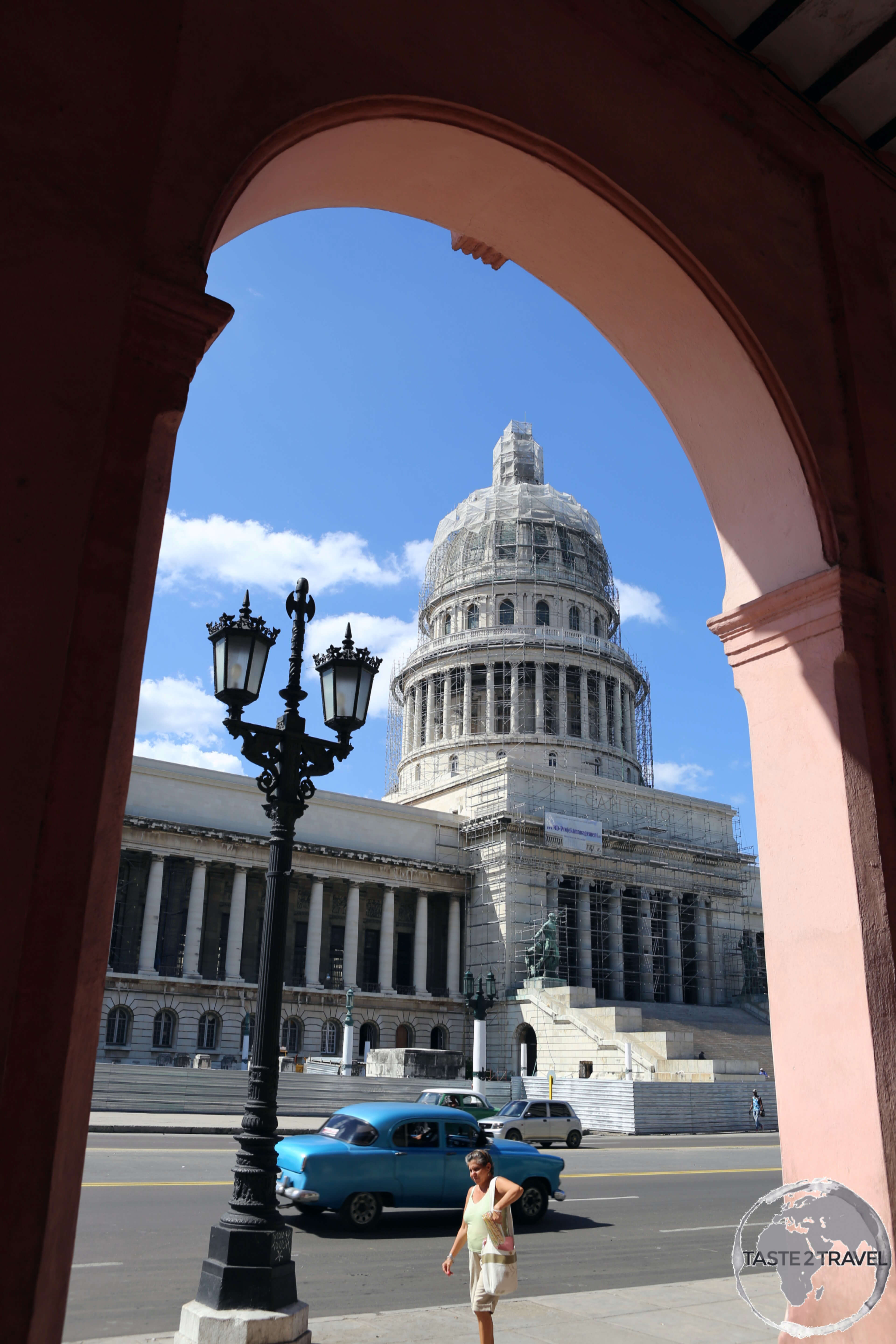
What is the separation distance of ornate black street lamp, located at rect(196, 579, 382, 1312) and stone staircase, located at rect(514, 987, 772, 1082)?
29.2m

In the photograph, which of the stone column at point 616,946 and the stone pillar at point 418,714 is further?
the stone pillar at point 418,714

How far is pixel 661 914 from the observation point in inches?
2383

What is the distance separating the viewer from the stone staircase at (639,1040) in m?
39.6

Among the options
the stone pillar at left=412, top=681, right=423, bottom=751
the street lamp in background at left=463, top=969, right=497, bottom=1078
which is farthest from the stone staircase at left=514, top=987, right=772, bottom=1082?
the stone pillar at left=412, top=681, right=423, bottom=751

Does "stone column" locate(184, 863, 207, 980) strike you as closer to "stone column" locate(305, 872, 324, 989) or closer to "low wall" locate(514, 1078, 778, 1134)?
"stone column" locate(305, 872, 324, 989)

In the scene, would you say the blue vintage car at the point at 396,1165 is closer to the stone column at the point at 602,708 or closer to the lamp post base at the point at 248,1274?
the lamp post base at the point at 248,1274

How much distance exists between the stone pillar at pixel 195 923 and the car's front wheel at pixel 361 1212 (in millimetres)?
38265

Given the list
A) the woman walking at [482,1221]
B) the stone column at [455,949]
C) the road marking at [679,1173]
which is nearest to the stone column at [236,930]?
the stone column at [455,949]

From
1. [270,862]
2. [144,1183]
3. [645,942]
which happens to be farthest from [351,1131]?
[645,942]

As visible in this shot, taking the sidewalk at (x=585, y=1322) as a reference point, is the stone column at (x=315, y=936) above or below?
above

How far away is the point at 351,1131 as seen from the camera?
12.9 meters

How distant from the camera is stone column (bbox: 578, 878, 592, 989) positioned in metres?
55.3

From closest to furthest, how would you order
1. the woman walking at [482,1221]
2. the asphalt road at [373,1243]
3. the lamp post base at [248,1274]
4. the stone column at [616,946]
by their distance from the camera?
1. the woman walking at [482,1221]
2. the lamp post base at [248,1274]
3. the asphalt road at [373,1243]
4. the stone column at [616,946]

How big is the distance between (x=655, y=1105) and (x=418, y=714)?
42654 mm
